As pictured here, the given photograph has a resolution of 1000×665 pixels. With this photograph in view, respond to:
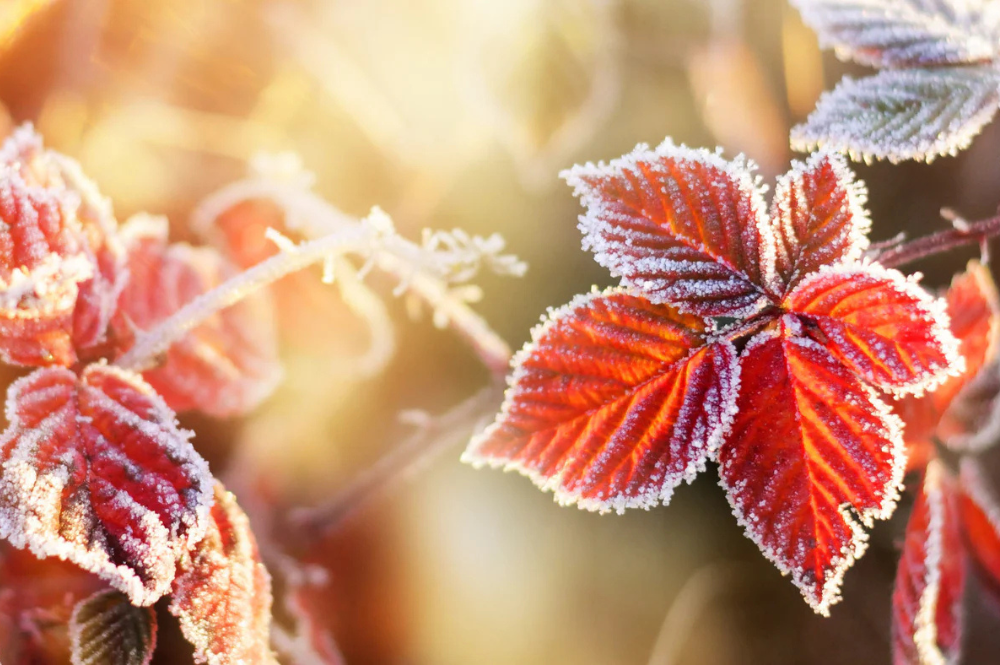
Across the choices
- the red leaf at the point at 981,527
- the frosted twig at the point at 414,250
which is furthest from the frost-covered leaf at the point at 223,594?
the red leaf at the point at 981,527

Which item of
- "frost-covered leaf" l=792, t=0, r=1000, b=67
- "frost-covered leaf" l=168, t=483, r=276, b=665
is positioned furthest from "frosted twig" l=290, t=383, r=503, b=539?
"frost-covered leaf" l=792, t=0, r=1000, b=67

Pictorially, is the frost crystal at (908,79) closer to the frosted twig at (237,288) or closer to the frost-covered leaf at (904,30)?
the frost-covered leaf at (904,30)

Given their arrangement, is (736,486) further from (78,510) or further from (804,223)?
(78,510)

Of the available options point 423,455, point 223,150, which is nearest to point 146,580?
point 423,455

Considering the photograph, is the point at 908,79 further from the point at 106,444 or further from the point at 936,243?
the point at 106,444

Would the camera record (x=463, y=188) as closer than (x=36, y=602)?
No

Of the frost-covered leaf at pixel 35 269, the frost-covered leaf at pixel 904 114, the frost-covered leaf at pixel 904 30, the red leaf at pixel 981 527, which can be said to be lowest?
the red leaf at pixel 981 527

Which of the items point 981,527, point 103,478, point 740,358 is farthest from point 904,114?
point 103,478

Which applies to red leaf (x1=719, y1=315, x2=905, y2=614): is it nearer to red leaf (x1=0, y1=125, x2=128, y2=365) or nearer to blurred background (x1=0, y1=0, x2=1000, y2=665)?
blurred background (x1=0, y1=0, x2=1000, y2=665)
